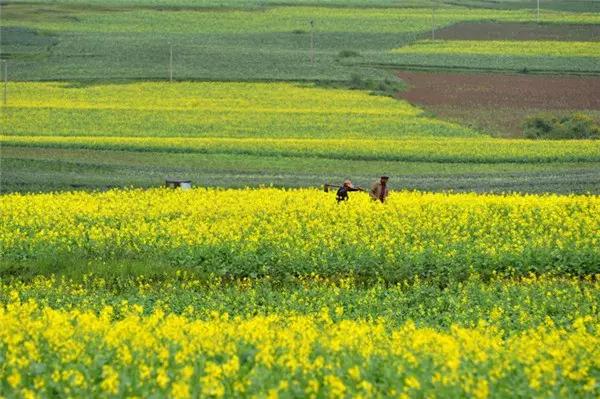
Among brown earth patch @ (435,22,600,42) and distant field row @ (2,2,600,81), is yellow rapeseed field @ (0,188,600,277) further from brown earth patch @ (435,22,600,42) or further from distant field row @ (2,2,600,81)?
brown earth patch @ (435,22,600,42)

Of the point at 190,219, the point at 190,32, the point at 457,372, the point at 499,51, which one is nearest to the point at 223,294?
the point at 190,219

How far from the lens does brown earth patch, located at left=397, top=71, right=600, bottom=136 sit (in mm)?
67250

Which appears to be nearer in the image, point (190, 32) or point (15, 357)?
point (15, 357)

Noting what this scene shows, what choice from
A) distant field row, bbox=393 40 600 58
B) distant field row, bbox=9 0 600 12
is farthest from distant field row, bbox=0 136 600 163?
distant field row, bbox=9 0 600 12

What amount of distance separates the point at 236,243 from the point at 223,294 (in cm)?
418

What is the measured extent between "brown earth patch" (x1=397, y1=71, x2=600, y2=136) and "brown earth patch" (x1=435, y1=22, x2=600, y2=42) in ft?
68.0

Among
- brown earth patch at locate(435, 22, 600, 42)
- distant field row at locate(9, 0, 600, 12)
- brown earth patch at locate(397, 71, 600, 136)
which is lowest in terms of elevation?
brown earth patch at locate(397, 71, 600, 136)

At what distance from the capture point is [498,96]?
74.8 metres

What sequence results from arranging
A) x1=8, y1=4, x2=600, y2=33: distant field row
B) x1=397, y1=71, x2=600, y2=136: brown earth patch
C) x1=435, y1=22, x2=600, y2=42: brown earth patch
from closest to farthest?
x1=397, y1=71, x2=600, y2=136: brown earth patch < x1=435, y1=22, x2=600, y2=42: brown earth patch < x1=8, y1=4, x2=600, y2=33: distant field row

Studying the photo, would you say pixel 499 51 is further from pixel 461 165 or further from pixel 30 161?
pixel 30 161

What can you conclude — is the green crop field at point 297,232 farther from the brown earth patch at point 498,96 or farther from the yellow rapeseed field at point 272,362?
the brown earth patch at point 498,96

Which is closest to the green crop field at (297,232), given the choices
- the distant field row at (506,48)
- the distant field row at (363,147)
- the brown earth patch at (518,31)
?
the distant field row at (363,147)

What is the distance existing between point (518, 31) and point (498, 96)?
36.6 meters

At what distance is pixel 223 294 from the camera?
21.5m
